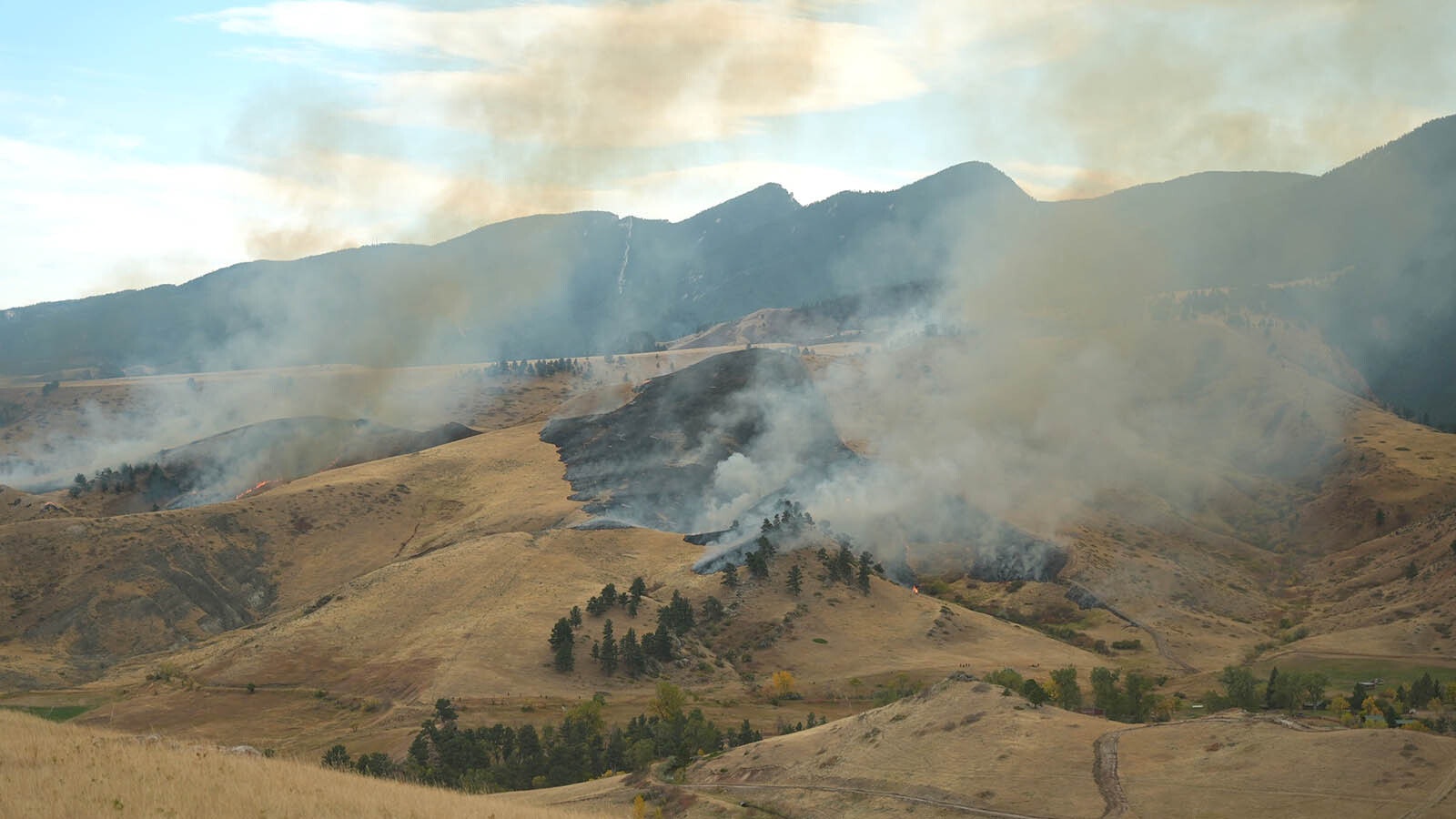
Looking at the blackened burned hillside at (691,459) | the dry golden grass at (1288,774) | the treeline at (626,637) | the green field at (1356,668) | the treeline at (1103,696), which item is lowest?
the green field at (1356,668)

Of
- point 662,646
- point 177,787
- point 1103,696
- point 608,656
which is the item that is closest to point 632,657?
point 608,656

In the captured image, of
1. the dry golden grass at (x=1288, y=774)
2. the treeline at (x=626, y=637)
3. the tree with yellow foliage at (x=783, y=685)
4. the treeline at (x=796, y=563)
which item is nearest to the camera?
the dry golden grass at (x=1288, y=774)

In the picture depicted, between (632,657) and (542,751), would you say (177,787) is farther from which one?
(632,657)

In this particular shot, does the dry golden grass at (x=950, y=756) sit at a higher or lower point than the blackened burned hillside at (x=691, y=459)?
lower

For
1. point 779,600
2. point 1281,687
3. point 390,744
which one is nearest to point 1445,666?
point 1281,687

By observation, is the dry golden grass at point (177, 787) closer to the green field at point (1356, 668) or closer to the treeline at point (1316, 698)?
the treeline at point (1316, 698)

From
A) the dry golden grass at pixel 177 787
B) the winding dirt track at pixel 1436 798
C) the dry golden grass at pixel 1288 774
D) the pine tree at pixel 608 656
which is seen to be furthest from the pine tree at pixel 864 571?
the dry golden grass at pixel 177 787

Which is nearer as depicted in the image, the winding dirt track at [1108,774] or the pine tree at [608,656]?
the winding dirt track at [1108,774]

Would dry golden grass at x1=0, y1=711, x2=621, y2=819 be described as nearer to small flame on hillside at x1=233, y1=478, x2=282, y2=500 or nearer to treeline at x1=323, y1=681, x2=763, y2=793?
treeline at x1=323, y1=681, x2=763, y2=793

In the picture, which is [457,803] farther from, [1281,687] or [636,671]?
[636,671]
